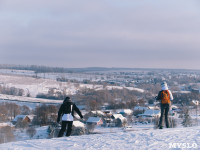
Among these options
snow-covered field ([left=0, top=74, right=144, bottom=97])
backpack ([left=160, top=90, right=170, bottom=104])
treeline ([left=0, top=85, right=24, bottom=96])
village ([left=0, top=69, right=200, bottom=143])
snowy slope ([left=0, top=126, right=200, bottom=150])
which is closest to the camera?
snowy slope ([left=0, top=126, right=200, bottom=150])

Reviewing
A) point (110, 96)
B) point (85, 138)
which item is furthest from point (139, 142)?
point (110, 96)

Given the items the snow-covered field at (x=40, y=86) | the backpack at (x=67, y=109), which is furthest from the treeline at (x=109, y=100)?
the backpack at (x=67, y=109)

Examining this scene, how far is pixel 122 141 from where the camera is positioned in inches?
308

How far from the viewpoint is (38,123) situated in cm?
3027

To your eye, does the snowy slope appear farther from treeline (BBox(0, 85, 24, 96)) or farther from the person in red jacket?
treeline (BBox(0, 85, 24, 96))

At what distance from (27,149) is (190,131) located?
4707 millimetres

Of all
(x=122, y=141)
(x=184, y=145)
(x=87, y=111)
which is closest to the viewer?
(x=184, y=145)

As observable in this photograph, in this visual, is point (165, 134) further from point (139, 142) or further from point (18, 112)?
point (18, 112)

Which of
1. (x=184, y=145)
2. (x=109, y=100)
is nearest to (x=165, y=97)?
(x=184, y=145)

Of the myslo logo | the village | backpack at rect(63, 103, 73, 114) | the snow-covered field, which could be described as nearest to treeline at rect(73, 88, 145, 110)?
the village

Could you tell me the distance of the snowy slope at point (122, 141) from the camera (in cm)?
734

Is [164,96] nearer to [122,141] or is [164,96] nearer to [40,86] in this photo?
[122,141]

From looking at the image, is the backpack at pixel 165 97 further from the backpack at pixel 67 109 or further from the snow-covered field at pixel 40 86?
the snow-covered field at pixel 40 86

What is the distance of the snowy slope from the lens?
7341 millimetres
